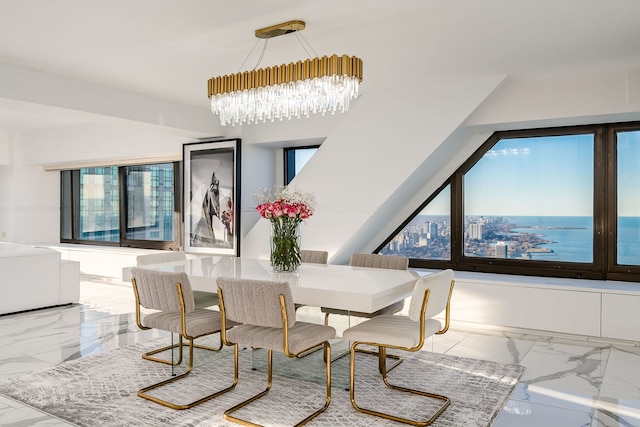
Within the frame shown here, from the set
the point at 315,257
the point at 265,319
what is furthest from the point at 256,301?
the point at 315,257

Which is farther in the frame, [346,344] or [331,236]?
[331,236]

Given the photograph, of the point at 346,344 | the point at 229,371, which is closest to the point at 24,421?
the point at 229,371

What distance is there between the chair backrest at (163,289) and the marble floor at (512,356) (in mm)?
842

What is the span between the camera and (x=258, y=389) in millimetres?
3299

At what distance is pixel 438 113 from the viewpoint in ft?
15.6

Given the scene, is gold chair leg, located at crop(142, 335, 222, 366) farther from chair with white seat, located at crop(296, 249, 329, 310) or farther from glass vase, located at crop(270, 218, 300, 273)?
chair with white seat, located at crop(296, 249, 329, 310)

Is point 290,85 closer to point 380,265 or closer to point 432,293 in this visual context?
point 380,265


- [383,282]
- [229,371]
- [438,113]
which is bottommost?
[229,371]

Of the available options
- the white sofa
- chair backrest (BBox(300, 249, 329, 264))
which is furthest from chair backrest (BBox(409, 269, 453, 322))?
the white sofa

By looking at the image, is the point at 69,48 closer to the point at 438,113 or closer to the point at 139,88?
the point at 139,88

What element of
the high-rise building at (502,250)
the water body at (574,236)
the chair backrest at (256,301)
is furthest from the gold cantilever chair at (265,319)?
the water body at (574,236)

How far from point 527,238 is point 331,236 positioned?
2033 mm

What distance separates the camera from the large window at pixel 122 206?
772 cm

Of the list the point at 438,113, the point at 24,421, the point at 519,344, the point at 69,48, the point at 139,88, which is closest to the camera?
the point at 24,421
